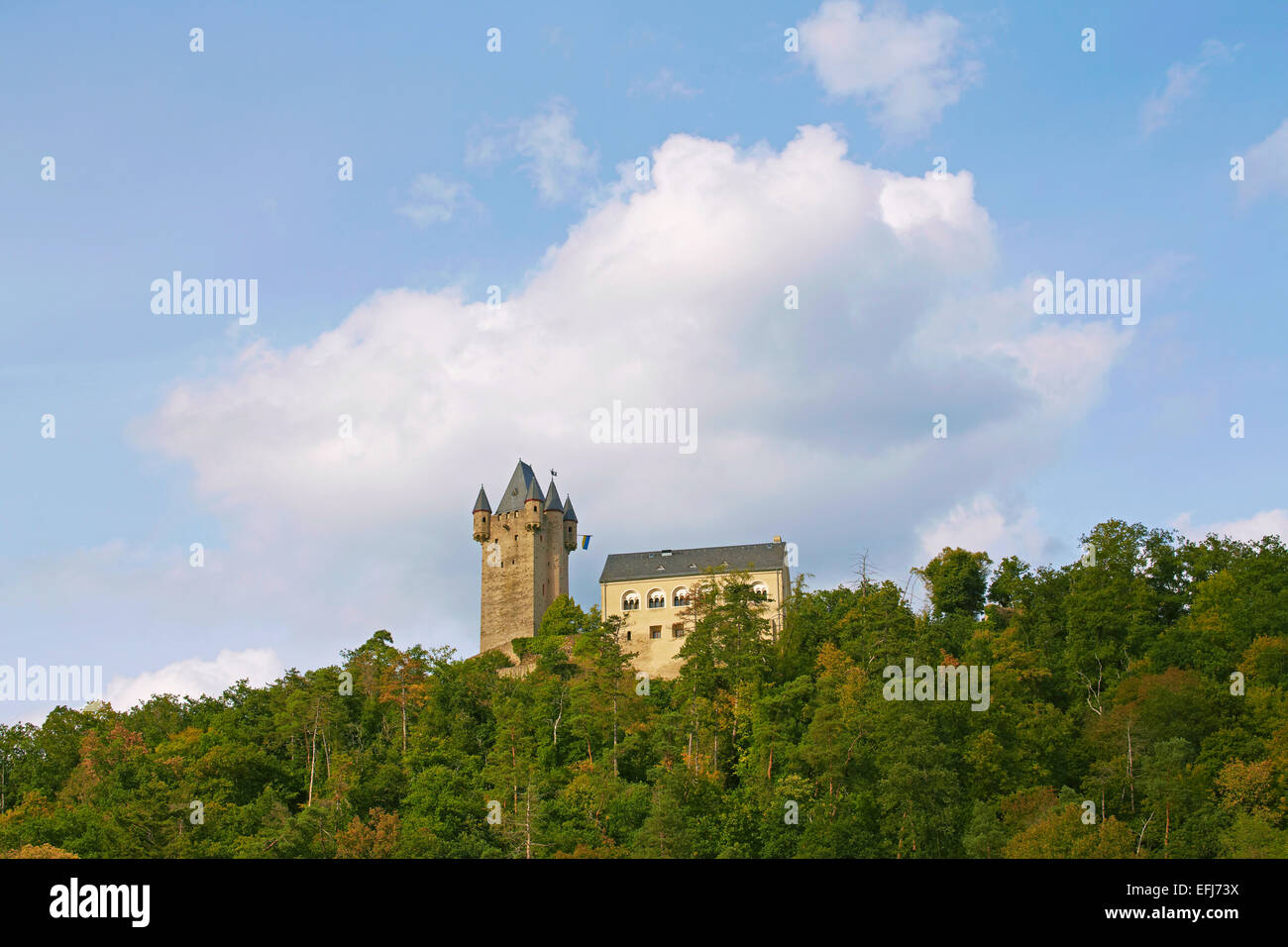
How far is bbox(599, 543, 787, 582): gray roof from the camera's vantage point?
87.2 metres

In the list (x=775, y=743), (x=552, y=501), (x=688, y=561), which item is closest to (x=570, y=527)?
(x=552, y=501)

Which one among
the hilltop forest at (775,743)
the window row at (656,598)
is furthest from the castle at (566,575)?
the hilltop forest at (775,743)

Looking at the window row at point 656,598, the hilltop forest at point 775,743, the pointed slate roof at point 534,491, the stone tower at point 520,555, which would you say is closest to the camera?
the hilltop forest at point 775,743

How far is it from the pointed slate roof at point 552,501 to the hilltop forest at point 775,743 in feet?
45.9

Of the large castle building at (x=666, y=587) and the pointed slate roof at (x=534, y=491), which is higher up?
the pointed slate roof at (x=534, y=491)

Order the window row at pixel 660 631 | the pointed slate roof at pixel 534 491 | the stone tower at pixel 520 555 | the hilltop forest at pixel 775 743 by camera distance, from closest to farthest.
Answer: the hilltop forest at pixel 775 743 → the window row at pixel 660 631 → the stone tower at pixel 520 555 → the pointed slate roof at pixel 534 491

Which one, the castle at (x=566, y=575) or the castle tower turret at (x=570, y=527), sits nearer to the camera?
the castle at (x=566, y=575)

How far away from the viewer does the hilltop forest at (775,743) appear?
184 ft

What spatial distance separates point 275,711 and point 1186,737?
5104 centimetres

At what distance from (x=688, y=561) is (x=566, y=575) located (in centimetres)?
1243

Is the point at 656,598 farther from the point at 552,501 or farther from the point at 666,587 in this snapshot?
the point at 552,501

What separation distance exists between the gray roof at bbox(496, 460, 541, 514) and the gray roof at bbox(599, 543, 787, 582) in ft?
35.9

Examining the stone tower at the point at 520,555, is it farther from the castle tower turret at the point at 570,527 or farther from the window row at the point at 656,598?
the window row at the point at 656,598
